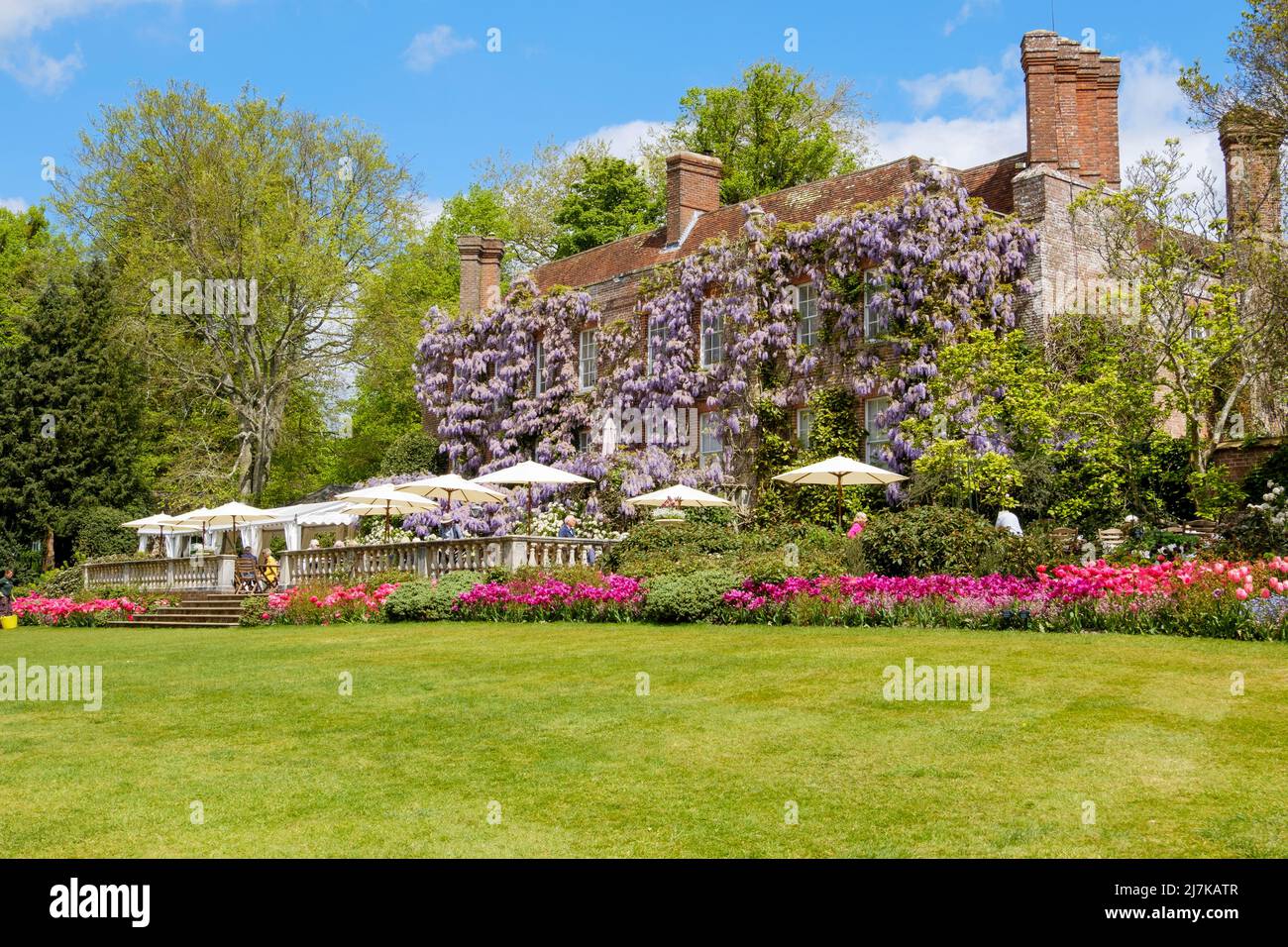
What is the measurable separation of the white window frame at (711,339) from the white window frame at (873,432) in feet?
14.6

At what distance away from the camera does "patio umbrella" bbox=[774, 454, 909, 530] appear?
21.2 meters

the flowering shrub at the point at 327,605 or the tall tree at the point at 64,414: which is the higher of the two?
the tall tree at the point at 64,414

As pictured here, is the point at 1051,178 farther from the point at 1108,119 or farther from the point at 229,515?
the point at 229,515

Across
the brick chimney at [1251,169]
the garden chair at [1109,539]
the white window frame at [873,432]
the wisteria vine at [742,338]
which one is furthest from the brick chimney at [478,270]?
the garden chair at [1109,539]

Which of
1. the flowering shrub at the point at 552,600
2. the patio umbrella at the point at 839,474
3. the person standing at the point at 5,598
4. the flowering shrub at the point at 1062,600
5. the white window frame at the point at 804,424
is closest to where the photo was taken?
the flowering shrub at the point at 1062,600

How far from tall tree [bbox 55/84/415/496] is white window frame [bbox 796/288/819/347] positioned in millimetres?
17987

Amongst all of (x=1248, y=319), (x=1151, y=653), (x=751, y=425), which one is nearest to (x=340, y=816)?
(x=1151, y=653)

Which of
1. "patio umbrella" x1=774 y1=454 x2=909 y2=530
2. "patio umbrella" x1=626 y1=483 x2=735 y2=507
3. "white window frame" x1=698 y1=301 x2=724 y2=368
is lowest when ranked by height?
"patio umbrella" x1=626 y1=483 x2=735 y2=507

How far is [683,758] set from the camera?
7297 millimetres

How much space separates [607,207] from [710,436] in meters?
19.0

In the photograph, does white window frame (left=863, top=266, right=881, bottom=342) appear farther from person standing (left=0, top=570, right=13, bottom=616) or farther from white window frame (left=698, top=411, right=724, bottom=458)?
person standing (left=0, top=570, right=13, bottom=616)

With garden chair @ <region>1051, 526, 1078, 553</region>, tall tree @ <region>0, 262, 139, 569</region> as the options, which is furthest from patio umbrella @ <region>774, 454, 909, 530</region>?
tall tree @ <region>0, 262, 139, 569</region>

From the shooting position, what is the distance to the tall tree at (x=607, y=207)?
4391 cm

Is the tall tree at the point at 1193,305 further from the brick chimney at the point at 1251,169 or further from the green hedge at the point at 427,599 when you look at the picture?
the green hedge at the point at 427,599
